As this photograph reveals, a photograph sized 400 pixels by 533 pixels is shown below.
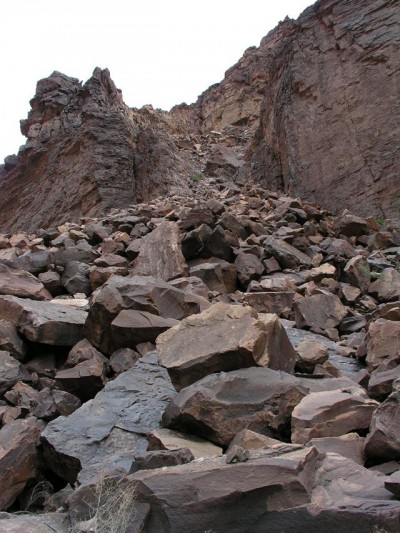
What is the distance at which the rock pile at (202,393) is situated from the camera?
2801 millimetres

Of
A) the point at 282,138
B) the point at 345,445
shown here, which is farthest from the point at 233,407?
the point at 282,138

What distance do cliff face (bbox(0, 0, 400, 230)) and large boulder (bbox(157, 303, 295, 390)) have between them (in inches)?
368

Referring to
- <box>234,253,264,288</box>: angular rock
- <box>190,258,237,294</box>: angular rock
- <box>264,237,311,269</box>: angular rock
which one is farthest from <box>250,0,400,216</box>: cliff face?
<box>190,258,237,294</box>: angular rock

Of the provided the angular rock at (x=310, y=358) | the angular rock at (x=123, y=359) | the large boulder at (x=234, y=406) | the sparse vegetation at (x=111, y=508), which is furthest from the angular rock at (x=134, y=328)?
the sparse vegetation at (x=111, y=508)

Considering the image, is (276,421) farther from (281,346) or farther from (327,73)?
(327,73)

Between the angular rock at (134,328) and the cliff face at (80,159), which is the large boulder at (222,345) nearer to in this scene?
the angular rock at (134,328)

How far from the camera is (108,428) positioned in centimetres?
440

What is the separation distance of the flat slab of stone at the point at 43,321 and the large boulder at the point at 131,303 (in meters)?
0.28

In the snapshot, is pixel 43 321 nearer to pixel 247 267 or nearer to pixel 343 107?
pixel 247 267

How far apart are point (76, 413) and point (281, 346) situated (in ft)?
5.87

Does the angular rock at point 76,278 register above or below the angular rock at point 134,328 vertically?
above

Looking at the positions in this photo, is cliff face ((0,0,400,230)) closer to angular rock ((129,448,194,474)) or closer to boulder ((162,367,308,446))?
boulder ((162,367,308,446))

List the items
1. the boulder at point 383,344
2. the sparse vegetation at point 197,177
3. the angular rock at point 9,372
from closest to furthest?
the boulder at point 383,344, the angular rock at point 9,372, the sparse vegetation at point 197,177

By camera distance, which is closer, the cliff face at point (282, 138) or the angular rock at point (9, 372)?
the angular rock at point (9, 372)
